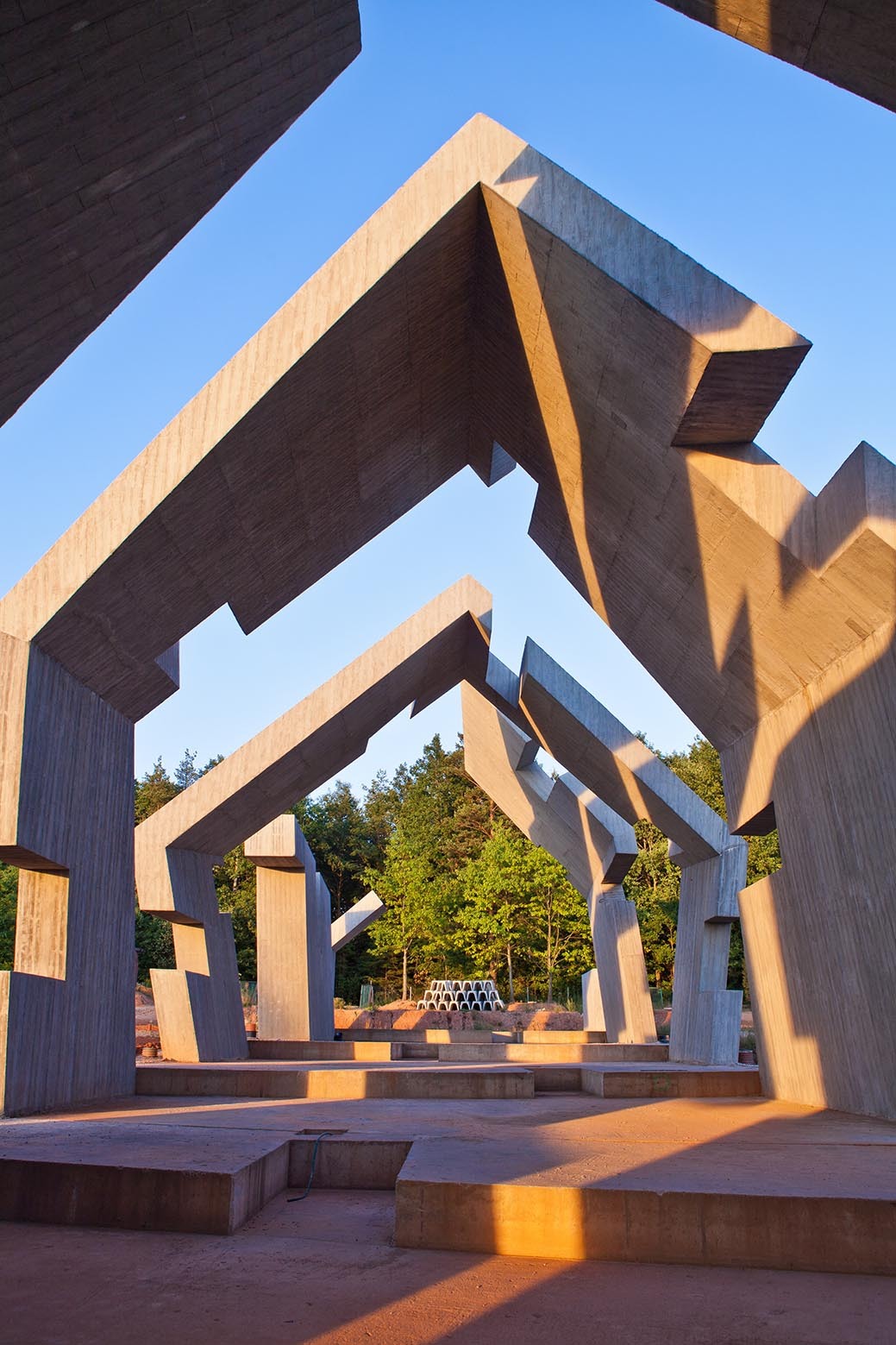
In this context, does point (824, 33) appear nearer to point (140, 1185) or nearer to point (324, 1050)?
point (140, 1185)

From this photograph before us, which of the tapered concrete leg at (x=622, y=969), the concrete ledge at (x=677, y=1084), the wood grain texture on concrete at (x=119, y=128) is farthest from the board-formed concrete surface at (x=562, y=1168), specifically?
the tapered concrete leg at (x=622, y=969)

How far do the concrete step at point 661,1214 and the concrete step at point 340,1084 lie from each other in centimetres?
610

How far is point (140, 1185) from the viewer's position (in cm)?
534

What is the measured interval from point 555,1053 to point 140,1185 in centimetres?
1401

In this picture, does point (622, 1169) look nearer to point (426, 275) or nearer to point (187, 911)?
point (426, 275)

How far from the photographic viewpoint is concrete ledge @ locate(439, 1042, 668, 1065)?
56.7 ft

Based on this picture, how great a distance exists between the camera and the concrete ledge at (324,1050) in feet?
58.9

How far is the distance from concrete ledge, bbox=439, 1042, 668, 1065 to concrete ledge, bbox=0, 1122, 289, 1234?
11.2 metres

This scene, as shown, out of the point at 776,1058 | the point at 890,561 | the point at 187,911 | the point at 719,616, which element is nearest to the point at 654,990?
the point at 187,911

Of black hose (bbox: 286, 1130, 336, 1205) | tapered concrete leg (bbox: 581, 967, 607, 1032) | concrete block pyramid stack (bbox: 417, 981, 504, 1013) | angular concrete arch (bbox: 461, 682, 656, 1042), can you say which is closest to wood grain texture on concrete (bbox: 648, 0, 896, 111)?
black hose (bbox: 286, 1130, 336, 1205)

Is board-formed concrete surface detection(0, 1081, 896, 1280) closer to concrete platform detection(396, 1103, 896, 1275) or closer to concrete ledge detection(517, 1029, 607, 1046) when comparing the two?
concrete platform detection(396, 1103, 896, 1275)

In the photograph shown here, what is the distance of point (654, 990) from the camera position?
1435 inches

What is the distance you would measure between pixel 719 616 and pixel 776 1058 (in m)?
4.98

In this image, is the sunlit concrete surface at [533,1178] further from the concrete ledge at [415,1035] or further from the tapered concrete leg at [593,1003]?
the concrete ledge at [415,1035]
